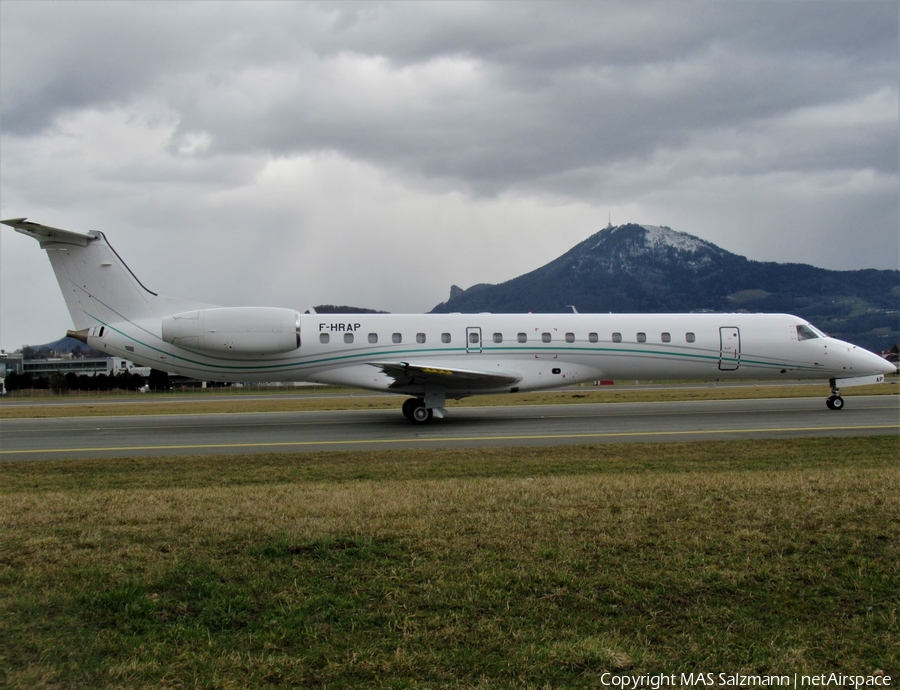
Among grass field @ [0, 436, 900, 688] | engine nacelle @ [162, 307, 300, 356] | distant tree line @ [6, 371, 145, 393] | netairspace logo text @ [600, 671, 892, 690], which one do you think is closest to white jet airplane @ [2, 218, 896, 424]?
engine nacelle @ [162, 307, 300, 356]

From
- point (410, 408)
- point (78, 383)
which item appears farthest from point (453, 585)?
point (78, 383)

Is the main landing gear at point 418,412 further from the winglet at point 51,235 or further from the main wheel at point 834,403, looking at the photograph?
the main wheel at point 834,403

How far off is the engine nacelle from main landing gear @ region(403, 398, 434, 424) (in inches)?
147

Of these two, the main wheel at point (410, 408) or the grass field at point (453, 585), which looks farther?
the main wheel at point (410, 408)

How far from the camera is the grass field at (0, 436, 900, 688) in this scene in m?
4.18

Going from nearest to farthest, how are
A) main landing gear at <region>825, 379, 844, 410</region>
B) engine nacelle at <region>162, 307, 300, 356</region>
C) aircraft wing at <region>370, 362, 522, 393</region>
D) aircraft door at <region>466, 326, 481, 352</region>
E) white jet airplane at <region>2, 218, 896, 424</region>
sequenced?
aircraft wing at <region>370, 362, 522, 393</region>
engine nacelle at <region>162, 307, 300, 356</region>
white jet airplane at <region>2, 218, 896, 424</region>
aircraft door at <region>466, 326, 481, 352</region>
main landing gear at <region>825, 379, 844, 410</region>

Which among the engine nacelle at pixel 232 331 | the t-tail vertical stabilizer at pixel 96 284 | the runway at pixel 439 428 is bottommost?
the runway at pixel 439 428

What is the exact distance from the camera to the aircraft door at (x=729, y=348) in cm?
2244

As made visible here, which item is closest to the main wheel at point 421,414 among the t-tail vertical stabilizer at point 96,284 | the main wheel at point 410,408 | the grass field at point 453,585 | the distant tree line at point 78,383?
the main wheel at point 410,408

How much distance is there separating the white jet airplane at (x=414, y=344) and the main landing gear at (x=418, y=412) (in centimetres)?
4

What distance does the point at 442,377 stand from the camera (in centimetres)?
2047

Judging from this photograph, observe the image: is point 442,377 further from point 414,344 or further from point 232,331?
point 232,331

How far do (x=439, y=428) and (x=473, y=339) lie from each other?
10.8 ft

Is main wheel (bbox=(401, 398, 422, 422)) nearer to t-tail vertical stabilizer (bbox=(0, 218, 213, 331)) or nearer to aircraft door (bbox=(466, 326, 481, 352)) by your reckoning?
aircraft door (bbox=(466, 326, 481, 352))
